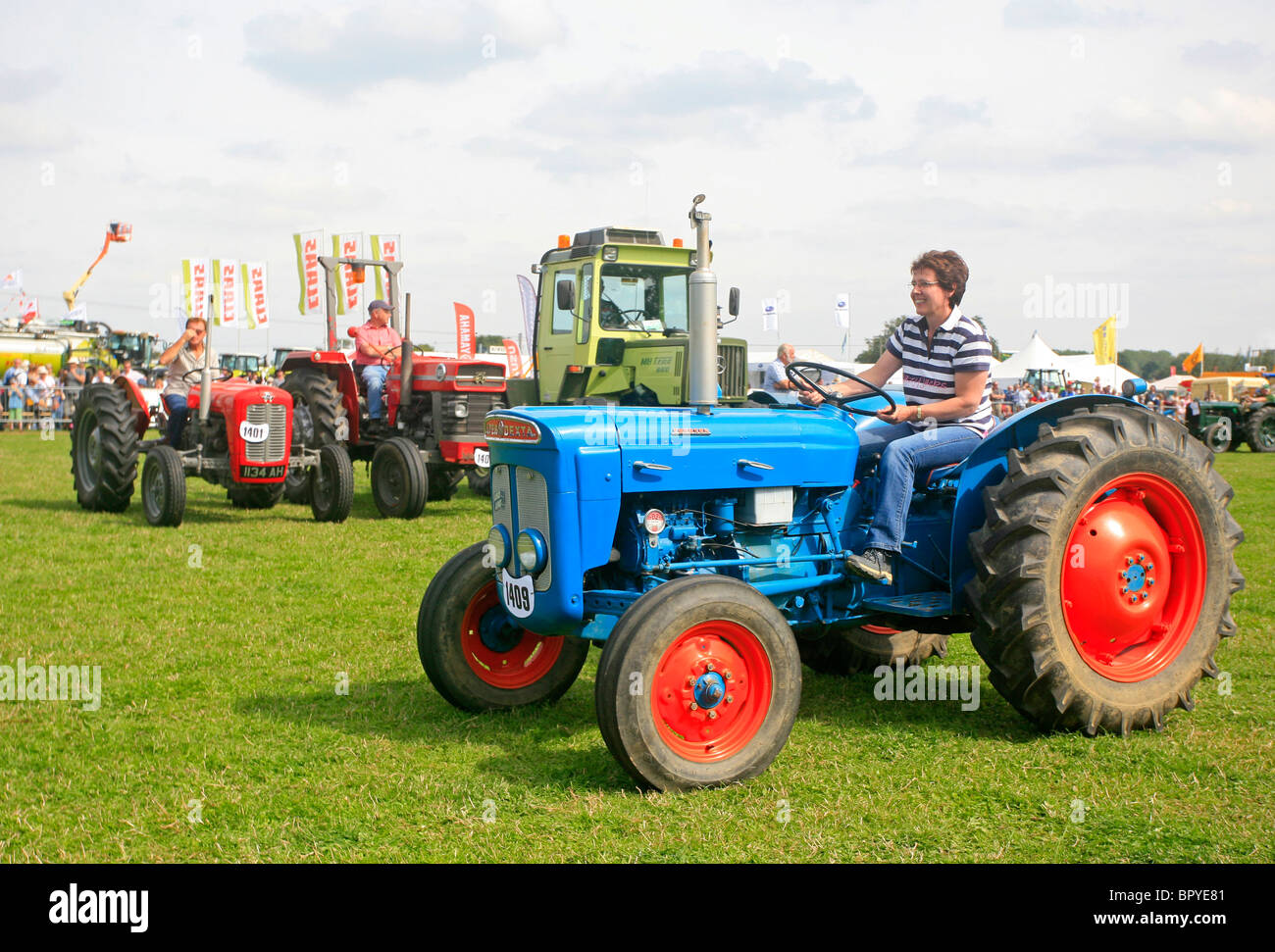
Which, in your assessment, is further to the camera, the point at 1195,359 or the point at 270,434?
the point at 1195,359

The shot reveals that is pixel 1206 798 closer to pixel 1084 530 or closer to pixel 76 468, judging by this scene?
pixel 1084 530

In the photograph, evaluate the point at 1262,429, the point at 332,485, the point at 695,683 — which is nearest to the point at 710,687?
the point at 695,683

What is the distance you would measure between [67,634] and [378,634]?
1629mm

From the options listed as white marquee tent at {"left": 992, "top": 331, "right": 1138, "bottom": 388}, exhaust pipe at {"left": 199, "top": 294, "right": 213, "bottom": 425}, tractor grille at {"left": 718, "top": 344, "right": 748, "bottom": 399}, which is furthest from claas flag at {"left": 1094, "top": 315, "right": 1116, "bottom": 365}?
exhaust pipe at {"left": 199, "top": 294, "right": 213, "bottom": 425}

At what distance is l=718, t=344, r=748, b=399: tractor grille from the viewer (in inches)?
473

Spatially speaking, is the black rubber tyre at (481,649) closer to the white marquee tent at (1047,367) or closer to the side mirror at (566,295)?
the side mirror at (566,295)

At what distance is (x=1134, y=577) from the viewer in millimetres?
4621

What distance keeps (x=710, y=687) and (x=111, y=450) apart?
8838 mm

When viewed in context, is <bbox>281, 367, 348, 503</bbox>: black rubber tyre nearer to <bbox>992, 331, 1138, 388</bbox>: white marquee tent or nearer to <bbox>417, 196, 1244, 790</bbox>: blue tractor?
<bbox>417, 196, 1244, 790</bbox>: blue tractor

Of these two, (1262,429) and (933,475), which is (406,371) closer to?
(933,475)

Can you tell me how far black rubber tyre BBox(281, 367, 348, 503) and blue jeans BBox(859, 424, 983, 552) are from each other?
26.0 ft

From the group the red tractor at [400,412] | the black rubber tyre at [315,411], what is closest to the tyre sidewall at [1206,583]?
the red tractor at [400,412]
